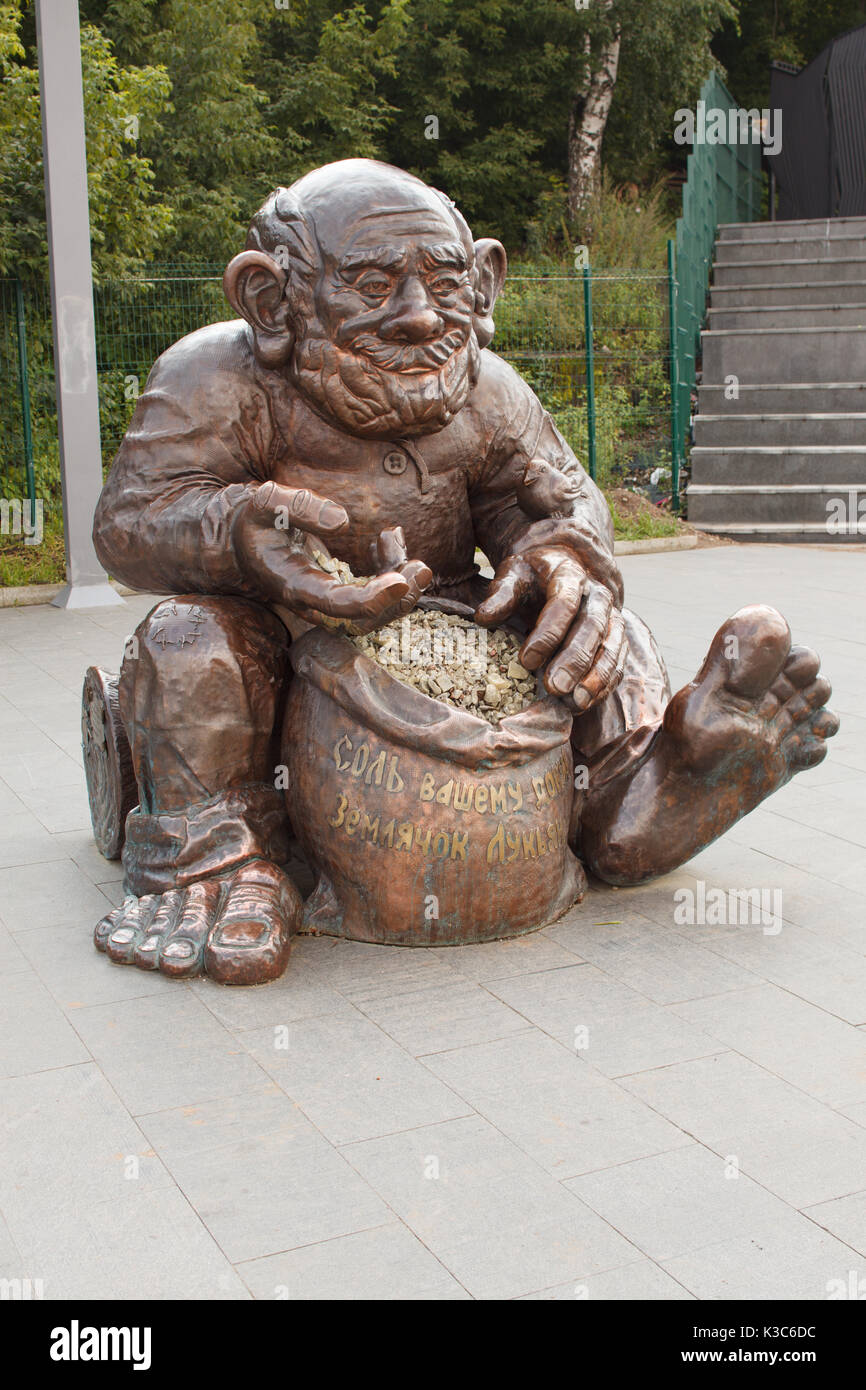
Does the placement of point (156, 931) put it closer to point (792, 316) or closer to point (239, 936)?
point (239, 936)

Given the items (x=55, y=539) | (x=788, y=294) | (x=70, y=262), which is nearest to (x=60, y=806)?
(x=70, y=262)

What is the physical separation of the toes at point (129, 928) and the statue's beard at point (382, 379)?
116 cm

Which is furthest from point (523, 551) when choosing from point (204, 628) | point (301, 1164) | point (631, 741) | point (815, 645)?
point (815, 645)

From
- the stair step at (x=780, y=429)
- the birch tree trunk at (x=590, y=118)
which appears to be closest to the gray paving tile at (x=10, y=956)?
the stair step at (x=780, y=429)

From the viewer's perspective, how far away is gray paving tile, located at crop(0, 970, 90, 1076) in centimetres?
281

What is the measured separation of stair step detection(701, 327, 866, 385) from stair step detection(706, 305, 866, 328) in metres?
0.26

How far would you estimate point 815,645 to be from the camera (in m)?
6.77

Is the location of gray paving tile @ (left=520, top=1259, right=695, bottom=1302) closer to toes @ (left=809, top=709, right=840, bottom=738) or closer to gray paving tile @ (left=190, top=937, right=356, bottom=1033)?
A: gray paving tile @ (left=190, top=937, right=356, bottom=1033)

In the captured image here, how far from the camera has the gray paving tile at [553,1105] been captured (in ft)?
8.09

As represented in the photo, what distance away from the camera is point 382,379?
319cm

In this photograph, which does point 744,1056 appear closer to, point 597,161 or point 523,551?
point 523,551

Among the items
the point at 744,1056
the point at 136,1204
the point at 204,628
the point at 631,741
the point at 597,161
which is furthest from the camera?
the point at 597,161

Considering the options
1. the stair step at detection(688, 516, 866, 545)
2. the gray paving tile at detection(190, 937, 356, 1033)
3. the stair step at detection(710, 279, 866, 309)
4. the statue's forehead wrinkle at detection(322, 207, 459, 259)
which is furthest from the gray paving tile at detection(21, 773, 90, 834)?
the stair step at detection(710, 279, 866, 309)

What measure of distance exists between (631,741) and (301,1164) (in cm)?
146
